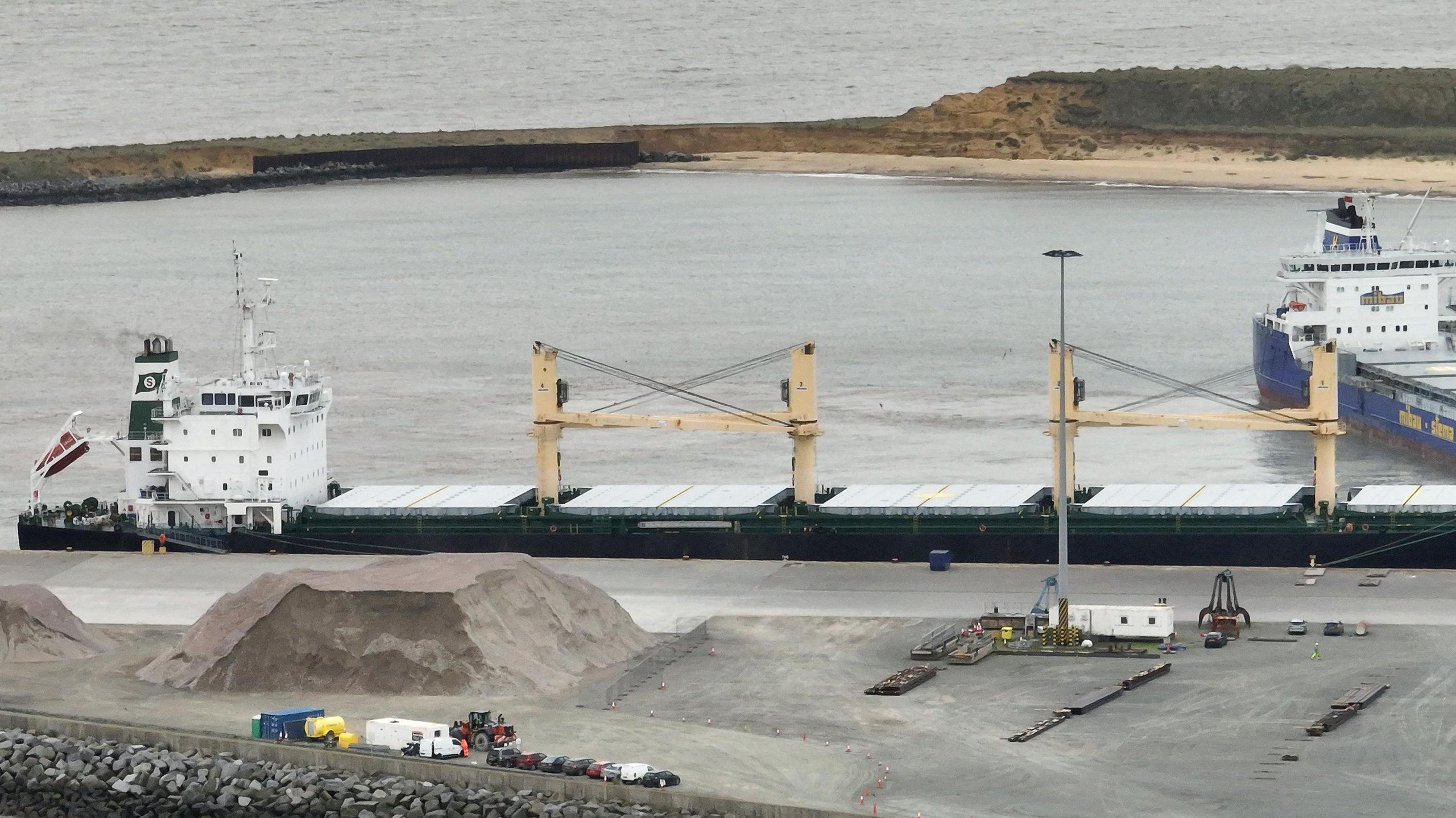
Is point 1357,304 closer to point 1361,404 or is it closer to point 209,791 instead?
point 1361,404

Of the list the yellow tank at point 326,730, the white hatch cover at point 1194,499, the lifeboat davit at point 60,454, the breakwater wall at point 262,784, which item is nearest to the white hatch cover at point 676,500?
the white hatch cover at point 1194,499

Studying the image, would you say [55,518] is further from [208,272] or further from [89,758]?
[208,272]

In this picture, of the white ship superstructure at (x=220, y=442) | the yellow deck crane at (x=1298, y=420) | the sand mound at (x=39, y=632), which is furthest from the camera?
the white ship superstructure at (x=220, y=442)

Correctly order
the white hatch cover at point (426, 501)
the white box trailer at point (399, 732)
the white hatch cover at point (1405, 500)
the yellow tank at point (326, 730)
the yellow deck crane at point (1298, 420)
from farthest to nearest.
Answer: the white hatch cover at point (426, 501) < the white hatch cover at point (1405, 500) < the yellow deck crane at point (1298, 420) < the yellow tank at point (326, 730) < the white box trailer at point (399, 732)

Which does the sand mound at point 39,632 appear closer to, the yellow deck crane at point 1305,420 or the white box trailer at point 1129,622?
the white box trailer at point 1129,622

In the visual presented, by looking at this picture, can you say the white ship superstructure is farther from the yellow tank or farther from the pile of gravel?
the yellow tank

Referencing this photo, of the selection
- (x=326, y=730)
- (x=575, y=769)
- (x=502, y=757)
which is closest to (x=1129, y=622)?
(x=575, y=769)
